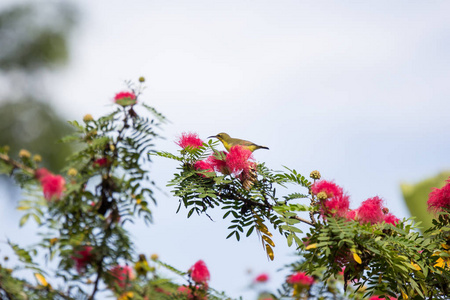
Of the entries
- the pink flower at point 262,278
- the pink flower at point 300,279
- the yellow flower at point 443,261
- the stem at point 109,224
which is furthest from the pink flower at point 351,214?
the pink flower at point 262,278

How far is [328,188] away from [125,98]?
2.96 feet

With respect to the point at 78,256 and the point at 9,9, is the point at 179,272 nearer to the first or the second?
the point at 78,256

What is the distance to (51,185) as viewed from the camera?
1803mm

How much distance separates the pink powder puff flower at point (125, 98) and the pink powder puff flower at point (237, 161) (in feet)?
1.66

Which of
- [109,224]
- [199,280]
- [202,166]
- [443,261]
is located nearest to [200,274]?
[199,280]

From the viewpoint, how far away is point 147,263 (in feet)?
7.22

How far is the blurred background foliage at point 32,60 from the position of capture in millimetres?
8203

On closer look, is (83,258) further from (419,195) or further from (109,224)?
(419,195)

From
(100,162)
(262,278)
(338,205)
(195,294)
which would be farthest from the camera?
(262,278)

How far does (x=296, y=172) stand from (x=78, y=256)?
2.75 feet

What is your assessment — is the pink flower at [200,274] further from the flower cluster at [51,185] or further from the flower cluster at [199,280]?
the flower cluster at [51,185]

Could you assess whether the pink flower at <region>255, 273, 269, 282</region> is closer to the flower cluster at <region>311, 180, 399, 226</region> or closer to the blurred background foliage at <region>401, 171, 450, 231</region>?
the flower cluster at <region>311, 180, 399, 226</region>

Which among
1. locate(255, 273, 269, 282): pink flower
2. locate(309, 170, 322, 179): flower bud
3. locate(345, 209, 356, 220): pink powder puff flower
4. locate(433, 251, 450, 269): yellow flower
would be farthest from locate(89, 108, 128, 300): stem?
locate(255, 273, 269, 282): pink flower

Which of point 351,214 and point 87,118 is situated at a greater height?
point 87,118
